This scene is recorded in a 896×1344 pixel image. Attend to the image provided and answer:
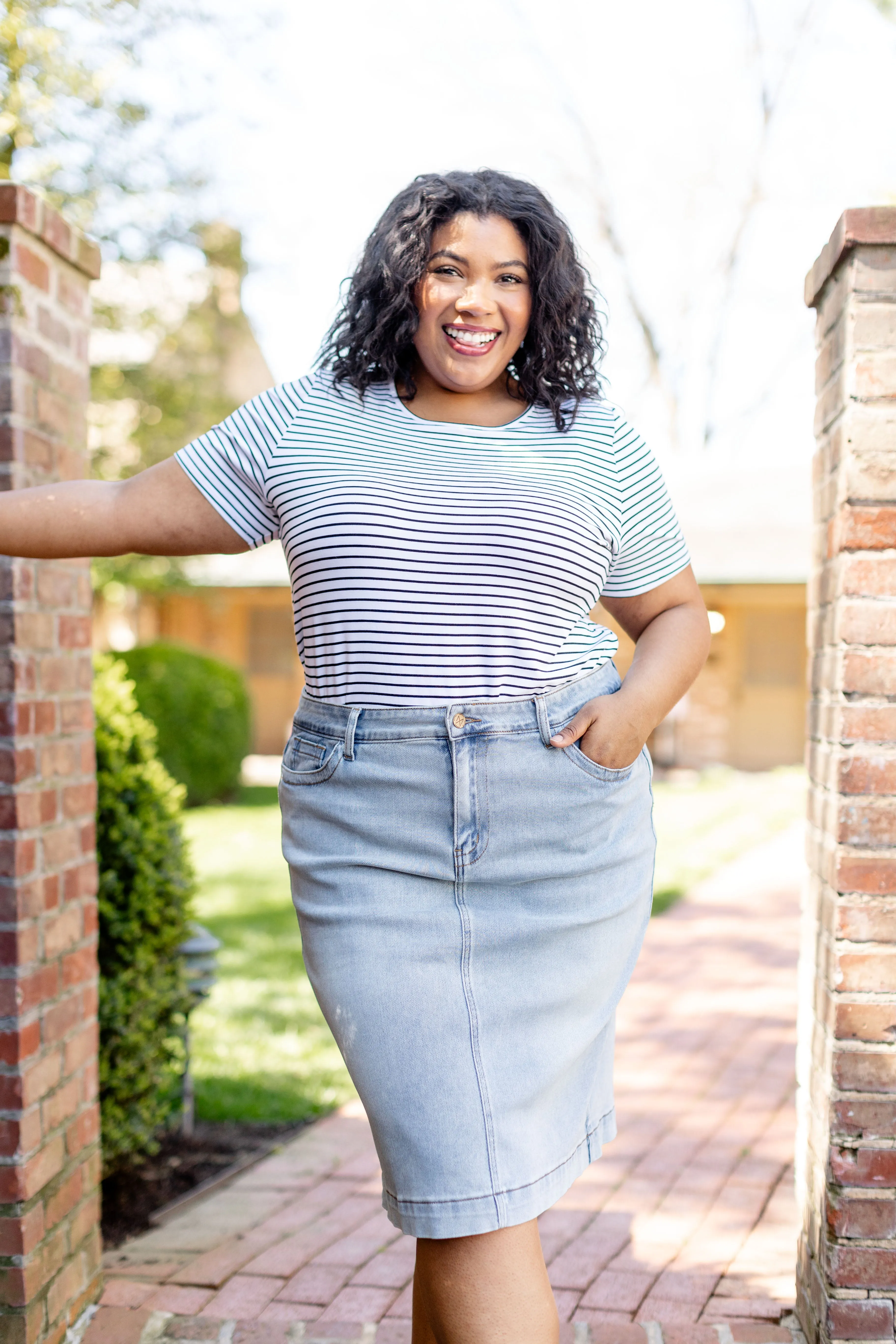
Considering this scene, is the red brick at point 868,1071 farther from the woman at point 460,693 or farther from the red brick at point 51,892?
the red brick at point 51,892

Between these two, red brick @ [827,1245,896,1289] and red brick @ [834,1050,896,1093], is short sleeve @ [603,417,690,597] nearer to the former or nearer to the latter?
red brick @ [834,1050,896,1093]

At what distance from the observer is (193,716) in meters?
12.4

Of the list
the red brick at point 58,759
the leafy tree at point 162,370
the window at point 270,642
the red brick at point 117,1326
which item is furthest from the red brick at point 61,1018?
the window at point 270,642

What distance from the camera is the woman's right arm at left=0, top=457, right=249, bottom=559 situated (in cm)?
184

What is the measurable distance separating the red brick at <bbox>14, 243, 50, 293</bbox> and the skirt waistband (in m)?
1.00

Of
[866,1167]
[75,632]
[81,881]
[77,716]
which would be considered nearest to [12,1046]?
[81,881]

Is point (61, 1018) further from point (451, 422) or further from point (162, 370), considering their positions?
point (162, 370)

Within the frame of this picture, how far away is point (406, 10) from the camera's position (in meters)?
16.7

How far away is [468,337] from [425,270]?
13 centimetres

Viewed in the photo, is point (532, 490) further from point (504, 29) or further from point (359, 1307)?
point (504, 29)

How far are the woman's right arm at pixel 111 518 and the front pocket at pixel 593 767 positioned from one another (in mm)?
595

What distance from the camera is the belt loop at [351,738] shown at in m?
1.74

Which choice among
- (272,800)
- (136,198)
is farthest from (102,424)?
(272,800)

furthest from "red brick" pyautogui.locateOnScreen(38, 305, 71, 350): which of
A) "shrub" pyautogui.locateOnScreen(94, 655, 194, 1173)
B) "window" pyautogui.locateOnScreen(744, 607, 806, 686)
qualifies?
"window" pyautogui.locateOnScreen(744, 607, 806, 686)
